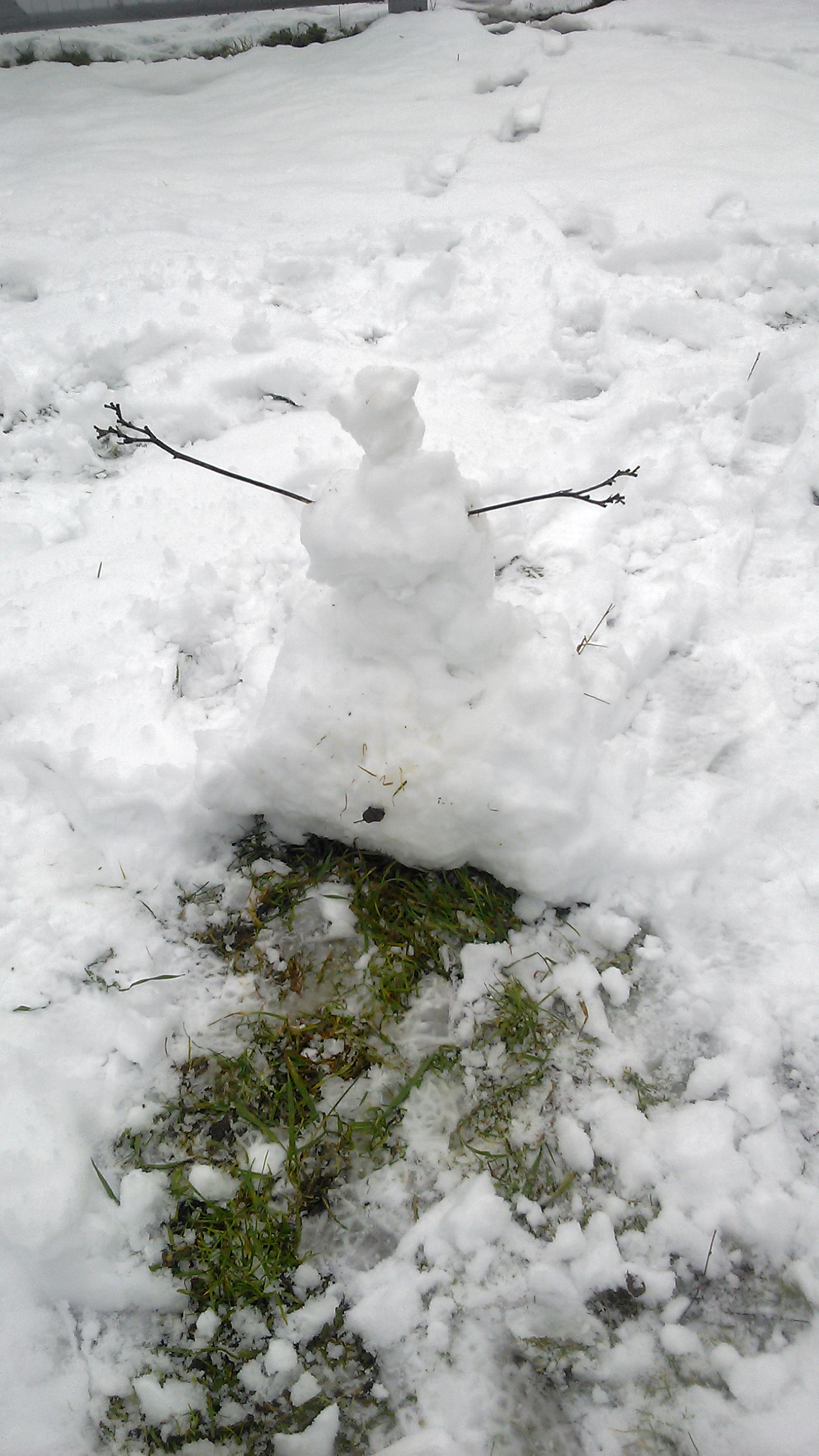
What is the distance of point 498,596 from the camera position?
235cm

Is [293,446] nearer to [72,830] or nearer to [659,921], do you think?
[72,830]

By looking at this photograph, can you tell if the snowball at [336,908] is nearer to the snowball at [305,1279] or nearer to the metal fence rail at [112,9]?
the snowball at [305,1279]

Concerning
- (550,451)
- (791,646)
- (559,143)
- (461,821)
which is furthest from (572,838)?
(559,143)

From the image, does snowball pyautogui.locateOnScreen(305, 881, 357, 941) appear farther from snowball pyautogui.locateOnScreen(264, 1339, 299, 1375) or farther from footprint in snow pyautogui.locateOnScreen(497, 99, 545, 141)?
footprint in snow pyautogui.locateOnScreen(497, 99, 545, 141)

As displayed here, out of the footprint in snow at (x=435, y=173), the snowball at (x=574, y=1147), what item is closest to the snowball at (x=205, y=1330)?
the snowball at (x=574, y=1147)

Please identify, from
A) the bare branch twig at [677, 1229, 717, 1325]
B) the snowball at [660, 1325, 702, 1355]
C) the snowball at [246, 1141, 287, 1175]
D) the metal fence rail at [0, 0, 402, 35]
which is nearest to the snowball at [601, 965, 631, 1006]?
the bare branch twig at [677, 1229, 717, 1325]

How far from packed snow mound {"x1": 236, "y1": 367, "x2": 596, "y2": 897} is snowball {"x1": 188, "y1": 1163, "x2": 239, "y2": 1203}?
28.5 inches

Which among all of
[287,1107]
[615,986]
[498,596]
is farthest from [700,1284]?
[498,596]

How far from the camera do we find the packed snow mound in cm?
173

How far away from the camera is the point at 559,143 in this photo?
4.05m

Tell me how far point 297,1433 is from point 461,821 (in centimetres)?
108

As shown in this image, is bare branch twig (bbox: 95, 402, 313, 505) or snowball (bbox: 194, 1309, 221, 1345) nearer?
snowball (bbox: 194, 1309, 221, 1345)

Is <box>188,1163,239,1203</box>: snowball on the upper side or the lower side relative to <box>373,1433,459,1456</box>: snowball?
upper

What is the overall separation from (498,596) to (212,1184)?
1639 millimetres
